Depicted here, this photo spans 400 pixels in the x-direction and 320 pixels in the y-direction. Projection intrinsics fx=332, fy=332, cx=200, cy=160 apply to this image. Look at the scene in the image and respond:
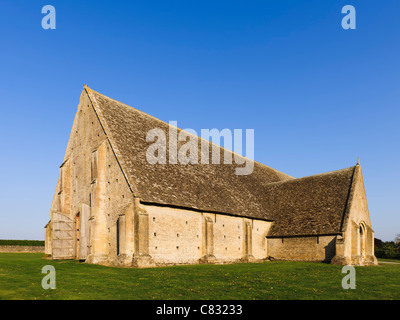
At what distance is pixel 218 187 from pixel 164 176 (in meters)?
7.18

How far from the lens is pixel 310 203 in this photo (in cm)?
3653


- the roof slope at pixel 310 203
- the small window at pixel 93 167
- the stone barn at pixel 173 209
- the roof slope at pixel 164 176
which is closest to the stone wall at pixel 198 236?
the stone barn at pixel 173 209

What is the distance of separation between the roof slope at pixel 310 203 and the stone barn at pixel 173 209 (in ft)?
0.38

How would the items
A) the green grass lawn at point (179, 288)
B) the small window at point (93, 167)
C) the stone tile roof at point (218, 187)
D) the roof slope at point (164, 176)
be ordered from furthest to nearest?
the small window at point (93, 167), the stone tile roof at point (218, 187), the roof slope at point (164, 176), the green grass lawn at point (179, 288)

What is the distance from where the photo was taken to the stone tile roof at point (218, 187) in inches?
1078

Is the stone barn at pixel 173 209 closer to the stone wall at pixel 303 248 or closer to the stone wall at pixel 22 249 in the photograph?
the stone wall at pixel 303 248

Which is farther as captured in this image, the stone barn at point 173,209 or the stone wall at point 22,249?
the stone wall at point 22,249

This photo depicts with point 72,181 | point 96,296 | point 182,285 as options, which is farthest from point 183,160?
point 96,296

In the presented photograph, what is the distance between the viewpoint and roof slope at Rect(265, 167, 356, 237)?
33156 millimetres

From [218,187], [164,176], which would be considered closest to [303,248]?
[218,187]

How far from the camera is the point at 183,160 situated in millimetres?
33375

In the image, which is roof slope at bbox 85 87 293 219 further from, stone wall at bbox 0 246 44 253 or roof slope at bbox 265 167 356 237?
stone wall at bbox 0 246 44 253

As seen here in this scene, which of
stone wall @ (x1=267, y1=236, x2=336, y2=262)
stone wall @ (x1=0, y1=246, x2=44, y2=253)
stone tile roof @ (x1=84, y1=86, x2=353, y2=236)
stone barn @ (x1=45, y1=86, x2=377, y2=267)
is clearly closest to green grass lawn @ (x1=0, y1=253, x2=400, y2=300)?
stone barn @ (x1=45, y1=86, x2=377, y2=267)

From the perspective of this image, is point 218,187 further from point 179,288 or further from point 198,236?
point 179,288
